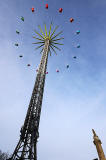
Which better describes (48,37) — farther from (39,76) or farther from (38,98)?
(38,98)

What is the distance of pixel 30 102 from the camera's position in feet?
43.0

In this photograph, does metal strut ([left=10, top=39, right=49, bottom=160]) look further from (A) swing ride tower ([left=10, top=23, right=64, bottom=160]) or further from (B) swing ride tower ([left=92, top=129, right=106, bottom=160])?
(B) swing ride tower ([left=92, top=129, right=106, bottom=160])

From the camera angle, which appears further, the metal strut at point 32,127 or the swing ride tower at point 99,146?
the metal strut at point 32,127

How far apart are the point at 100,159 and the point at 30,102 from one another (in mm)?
8441

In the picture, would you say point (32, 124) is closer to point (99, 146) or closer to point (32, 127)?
point (32, 127)

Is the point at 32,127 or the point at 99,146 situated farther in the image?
the point at 32,127

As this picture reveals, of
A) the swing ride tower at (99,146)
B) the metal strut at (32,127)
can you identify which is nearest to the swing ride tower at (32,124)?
the metal strut at (32,127)

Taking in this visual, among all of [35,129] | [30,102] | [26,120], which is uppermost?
[30,102]

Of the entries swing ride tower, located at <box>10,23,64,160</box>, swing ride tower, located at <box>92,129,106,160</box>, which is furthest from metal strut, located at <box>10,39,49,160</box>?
swing ride tower, located at <box>92,129,106,160</box>

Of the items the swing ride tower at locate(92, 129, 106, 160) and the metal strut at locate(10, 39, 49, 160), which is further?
the metal strut at locate(10, 39, 49, 160)

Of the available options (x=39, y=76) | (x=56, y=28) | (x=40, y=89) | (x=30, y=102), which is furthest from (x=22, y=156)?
(x=56, y=28)

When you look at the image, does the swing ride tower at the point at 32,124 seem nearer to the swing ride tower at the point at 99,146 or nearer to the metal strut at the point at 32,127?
the metal strut at the point at 32,127

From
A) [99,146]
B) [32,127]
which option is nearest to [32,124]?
[32,127]

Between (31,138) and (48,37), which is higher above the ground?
(48,37)
